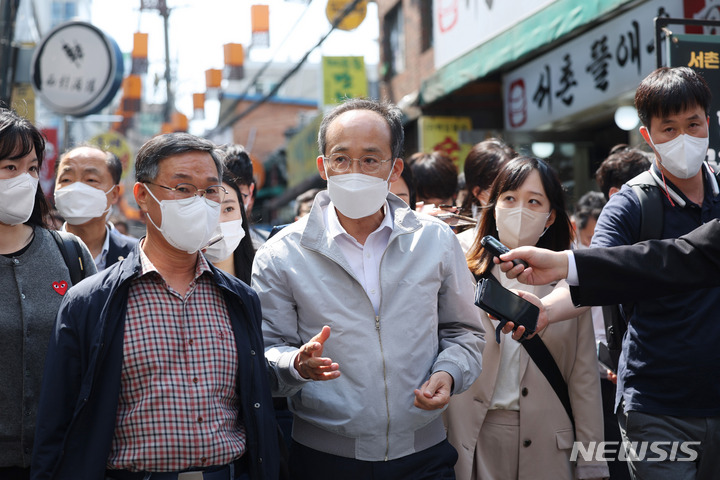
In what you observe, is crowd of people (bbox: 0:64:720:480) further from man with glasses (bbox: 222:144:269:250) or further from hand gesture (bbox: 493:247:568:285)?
man with glasses (bbox: 222:144:269:250)

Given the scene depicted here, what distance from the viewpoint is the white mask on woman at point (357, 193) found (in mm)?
3359

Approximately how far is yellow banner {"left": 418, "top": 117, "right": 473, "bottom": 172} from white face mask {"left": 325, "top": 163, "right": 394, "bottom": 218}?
891cm

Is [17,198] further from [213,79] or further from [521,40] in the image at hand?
[213,79]

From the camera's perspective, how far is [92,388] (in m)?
2.82

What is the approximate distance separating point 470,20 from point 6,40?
6.60 m

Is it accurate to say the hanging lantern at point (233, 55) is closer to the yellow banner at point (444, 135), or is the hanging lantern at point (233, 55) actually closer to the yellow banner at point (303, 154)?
the yellow banner at point (303, 154)

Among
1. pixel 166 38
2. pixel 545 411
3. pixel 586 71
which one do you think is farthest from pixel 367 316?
pixel 166 38

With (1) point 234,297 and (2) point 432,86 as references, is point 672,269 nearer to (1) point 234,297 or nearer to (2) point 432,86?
(1) point 234,297

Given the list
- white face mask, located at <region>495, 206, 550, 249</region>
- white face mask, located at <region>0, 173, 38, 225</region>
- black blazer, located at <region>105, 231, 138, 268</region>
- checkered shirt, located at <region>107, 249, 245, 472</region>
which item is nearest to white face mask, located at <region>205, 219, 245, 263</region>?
black blazer, located at <region>105, 231, 138, 268</region>

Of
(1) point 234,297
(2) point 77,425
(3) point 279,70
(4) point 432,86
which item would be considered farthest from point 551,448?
(3) point 279,70

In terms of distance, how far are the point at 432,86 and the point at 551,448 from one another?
8405mm

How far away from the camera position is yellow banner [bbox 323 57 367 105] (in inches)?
672

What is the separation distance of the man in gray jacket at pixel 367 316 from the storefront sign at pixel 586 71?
5620 mm

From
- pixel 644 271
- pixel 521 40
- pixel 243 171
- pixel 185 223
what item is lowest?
pixel 644 271
